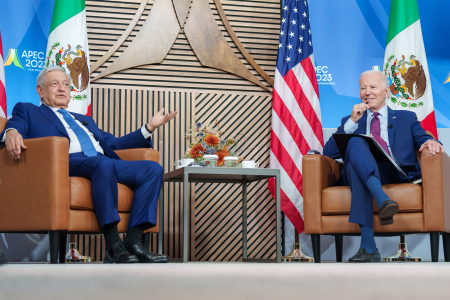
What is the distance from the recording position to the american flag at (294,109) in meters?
4.70

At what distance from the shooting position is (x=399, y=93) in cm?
484

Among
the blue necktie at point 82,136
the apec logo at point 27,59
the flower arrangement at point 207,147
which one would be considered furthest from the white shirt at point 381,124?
the apec logo at point 27,59

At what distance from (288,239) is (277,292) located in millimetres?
3729

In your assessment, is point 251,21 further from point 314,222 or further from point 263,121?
point 314,222

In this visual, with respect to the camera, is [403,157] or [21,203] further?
[403,157]

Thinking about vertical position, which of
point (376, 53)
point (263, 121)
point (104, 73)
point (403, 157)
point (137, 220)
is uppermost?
point (376, 53)

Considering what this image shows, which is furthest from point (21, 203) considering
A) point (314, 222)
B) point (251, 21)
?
point (251, 21)

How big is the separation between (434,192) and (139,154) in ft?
6.28

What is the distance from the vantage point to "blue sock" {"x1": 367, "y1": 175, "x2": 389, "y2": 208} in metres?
3.01

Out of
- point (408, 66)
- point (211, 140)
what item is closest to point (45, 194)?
point (211, 140)

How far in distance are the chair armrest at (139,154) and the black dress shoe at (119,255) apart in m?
0.89

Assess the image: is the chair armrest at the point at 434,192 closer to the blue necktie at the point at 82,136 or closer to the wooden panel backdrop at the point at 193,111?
the wooden panel backdrop at the point at 193,111

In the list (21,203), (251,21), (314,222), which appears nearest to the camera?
(21,203)

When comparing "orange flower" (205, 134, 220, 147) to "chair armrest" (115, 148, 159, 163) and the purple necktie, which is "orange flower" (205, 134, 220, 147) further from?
the purple necktie
